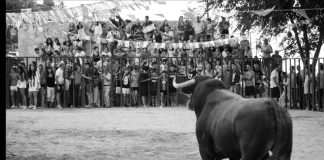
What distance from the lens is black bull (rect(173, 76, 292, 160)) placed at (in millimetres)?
5941

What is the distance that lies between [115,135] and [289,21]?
14.6 meters

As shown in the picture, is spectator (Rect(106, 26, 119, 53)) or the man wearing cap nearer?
the man wearing cap

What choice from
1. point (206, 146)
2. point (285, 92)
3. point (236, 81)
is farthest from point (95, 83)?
point (206, 146)

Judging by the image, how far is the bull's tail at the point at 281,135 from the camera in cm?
595

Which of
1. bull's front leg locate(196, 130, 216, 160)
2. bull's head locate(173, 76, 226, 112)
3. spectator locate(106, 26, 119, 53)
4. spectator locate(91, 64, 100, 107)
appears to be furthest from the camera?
spectator locate(106, 26, 119, 53)

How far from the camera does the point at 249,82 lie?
21531mm

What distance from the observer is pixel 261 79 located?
858 inches

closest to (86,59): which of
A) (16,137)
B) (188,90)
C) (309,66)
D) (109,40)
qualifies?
(109,40)

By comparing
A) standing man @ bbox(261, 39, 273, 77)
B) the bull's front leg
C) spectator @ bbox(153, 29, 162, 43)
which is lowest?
the bull's front leg

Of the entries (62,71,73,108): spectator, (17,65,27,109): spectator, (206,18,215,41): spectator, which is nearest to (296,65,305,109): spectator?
(206,18,215,41): spectator

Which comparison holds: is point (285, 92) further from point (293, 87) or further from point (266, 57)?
point (266, 57)

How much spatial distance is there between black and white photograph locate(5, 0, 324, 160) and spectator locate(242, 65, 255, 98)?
0.12 ft

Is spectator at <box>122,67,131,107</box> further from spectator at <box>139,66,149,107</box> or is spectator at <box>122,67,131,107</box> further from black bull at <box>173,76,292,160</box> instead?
black bull at <box>173,76,292,160</box>

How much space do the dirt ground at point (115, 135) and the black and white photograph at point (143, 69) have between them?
0.04 meters
